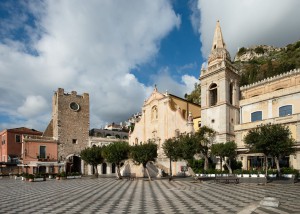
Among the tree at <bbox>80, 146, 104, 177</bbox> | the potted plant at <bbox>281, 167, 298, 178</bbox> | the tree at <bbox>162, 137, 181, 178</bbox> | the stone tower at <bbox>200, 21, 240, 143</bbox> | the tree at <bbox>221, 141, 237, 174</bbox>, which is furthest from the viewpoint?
the tree at <bbox>80, 146, 104, 177</bbox>

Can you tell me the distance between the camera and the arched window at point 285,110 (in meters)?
40.6

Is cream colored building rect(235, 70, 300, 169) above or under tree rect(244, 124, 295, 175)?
above

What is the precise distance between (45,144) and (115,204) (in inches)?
1821

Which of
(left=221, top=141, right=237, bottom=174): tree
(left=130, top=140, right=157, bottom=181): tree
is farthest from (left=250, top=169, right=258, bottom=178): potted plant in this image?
(left=130, top=140, right=157, bottom=181): tree

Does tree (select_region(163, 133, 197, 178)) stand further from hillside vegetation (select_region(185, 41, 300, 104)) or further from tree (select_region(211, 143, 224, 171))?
hillside vegetation (select_region(185, 41, 300, 104))

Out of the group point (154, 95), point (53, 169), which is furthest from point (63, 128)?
point (154, 95)

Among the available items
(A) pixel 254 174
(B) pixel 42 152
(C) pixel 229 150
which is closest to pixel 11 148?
(B) pixel 42 152

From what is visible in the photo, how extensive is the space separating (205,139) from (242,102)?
36.8 feet

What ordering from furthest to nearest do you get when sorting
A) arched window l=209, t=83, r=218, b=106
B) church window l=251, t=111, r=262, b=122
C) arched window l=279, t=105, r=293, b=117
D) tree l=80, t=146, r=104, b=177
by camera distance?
arched window l=209, t=83, r=218, b=106 → tree l=80, t=146, r=104, b=177 → church window l=251, t=111, r=262, b=122 → arched window l=279, t=105, r=293, b=117

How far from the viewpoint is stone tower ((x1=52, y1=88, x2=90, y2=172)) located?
61.1 m

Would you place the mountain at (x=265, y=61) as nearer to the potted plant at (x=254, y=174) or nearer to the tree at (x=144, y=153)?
the potted plant at (x=254, y=174)

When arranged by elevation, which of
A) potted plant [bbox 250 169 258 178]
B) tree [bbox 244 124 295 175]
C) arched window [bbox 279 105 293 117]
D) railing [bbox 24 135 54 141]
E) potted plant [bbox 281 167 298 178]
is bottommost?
potted plant [bbox 250 169 258 178]

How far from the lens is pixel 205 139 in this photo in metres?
41.9

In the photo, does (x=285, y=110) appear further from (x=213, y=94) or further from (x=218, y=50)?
(x=218, y=50)
